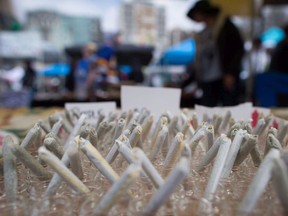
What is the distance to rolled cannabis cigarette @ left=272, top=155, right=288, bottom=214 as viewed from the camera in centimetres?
41

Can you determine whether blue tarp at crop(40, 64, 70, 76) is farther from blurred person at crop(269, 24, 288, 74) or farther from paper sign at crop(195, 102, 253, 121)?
paper sign at crop(195, 102, 253, 121)

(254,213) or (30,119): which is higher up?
(254,213)

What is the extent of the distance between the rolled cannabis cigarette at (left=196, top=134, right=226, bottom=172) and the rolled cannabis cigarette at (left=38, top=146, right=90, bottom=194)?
8.2 inches

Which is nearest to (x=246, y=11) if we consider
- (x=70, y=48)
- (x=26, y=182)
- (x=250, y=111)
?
(x=250, y=111)

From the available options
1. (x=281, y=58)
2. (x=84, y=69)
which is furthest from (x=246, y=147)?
(x=84, y=69)

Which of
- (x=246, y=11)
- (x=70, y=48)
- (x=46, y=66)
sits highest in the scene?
(x=246, y=11)

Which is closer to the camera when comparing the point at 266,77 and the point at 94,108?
the point at 94,108

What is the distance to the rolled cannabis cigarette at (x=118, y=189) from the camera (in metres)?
0.41

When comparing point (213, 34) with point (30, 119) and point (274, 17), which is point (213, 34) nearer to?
point (30, 119)

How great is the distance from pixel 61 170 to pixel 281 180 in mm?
298

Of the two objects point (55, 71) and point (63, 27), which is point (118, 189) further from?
point (55, 71)

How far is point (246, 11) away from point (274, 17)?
3.51 metres

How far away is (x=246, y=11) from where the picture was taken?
3.28 metres

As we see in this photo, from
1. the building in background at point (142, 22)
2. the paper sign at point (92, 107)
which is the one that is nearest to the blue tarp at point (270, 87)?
the paper sign at point (92, 107)
